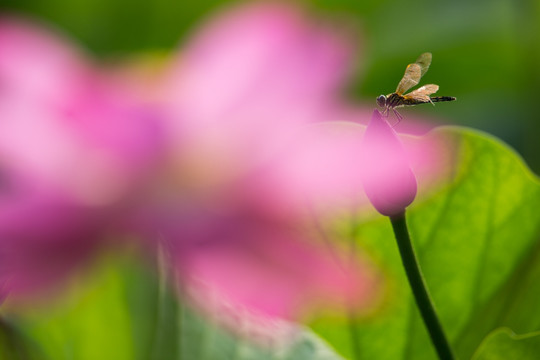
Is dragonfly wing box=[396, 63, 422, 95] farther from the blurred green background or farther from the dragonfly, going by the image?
the blurred green background

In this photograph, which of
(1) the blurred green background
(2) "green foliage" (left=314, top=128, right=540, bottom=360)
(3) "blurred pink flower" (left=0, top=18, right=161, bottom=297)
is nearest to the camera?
(3) "blurred pink flower" (left=0, top=18, right=161, bottom=297)

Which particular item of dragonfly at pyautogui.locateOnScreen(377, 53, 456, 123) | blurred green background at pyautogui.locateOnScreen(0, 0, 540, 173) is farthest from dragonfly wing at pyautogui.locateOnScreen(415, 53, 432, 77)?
blurred green background at pyautogui.locateOnScreen(0, 0, 540, 173)

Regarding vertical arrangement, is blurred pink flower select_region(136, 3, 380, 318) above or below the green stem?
above

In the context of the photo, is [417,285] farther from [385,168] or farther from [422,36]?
[422,36]

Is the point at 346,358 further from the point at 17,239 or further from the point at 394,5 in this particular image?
the point at 394,5

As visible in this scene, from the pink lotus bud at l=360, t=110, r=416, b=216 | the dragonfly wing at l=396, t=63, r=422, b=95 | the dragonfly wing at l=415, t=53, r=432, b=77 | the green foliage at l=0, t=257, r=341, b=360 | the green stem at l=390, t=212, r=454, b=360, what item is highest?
the dragonfly wing at l=415, t=53, r=432, b=77

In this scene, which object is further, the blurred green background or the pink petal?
the blurred green background
